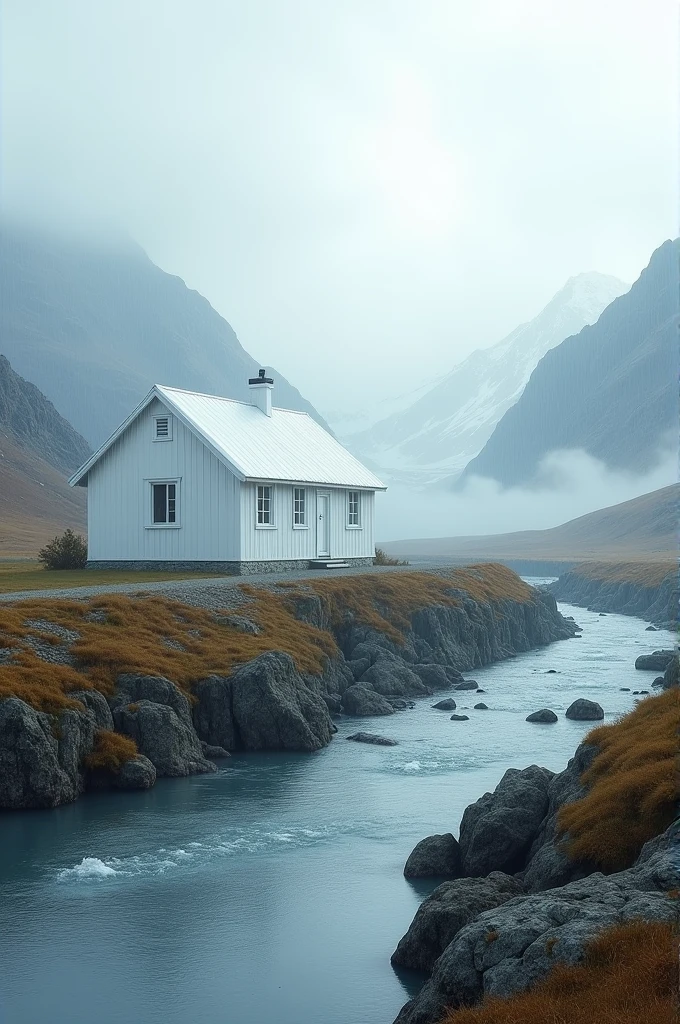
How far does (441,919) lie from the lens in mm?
14383

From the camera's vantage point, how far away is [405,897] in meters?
17.5

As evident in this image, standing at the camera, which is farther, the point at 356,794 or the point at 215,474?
Result: the point at 215,474

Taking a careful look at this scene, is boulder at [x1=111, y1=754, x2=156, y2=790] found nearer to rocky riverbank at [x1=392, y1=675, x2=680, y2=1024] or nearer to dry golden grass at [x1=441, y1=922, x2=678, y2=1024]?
rocky riverbank at [x1=392, y1=675, x2=680, y2=1024]

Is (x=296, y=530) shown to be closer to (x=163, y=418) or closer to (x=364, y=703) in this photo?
(x=163, y=418)

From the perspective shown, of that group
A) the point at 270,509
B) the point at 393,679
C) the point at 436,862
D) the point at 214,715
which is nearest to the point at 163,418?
the point at 270,509

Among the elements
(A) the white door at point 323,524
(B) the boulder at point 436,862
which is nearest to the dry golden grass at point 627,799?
(B) the boulder at point 436,862

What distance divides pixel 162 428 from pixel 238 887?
100 feet

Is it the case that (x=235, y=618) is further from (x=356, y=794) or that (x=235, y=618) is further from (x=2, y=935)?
(x=2, y=935)

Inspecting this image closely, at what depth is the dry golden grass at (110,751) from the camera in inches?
952

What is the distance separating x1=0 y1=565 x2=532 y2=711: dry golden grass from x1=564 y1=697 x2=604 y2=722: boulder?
8.26m

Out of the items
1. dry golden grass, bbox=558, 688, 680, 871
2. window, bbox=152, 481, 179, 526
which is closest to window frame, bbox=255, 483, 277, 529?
window, bbox=152, 481, 179, 526

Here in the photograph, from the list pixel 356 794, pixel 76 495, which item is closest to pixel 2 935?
pixel 356 794

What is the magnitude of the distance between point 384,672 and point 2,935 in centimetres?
2460

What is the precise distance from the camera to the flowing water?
46.1ft
